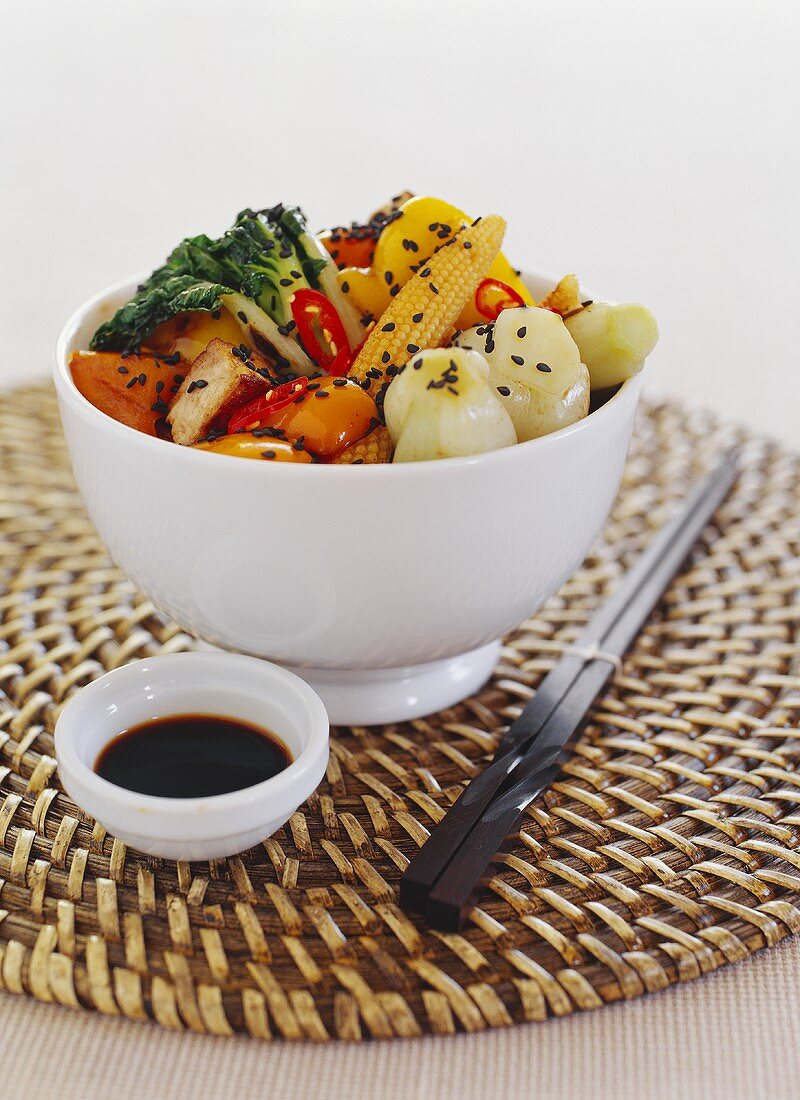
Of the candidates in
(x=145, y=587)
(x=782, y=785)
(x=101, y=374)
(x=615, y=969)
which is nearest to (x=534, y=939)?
(x=615, y=969)

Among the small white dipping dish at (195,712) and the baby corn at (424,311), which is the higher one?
the baby corn at (424,311)

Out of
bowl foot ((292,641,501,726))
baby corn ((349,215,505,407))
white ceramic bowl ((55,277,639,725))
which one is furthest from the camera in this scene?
bowl foot ((292,641,501,726))

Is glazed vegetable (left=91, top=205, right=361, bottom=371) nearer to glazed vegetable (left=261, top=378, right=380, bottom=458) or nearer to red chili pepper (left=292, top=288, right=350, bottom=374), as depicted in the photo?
red chili pepper (left=292, top=288, right=350, bottom=374)

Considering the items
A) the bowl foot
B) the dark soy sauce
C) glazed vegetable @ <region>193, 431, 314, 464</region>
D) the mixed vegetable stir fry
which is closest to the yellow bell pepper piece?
the mixed vegetable stir fry

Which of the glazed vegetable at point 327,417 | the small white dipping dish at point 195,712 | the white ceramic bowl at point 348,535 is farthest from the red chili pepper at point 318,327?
the small white dipping dish at point 195,712

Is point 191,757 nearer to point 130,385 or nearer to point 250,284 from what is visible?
point 130,385

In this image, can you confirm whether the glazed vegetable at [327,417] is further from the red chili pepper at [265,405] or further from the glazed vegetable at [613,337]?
the glazed vegetable at [613,337]
